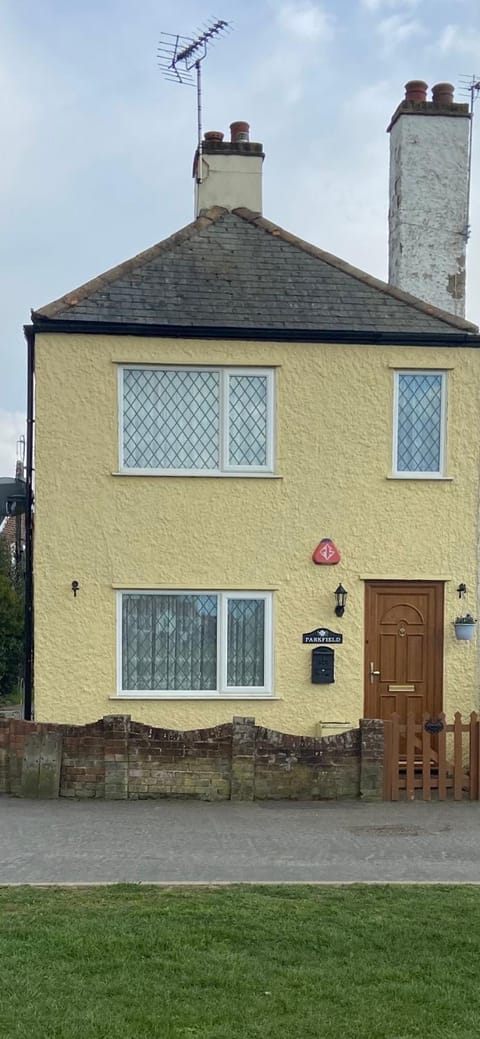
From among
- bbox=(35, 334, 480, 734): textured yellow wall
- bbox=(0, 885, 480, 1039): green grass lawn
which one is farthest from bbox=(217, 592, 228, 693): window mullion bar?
bbox=(0, 885, 480, 1039): green grass lawn

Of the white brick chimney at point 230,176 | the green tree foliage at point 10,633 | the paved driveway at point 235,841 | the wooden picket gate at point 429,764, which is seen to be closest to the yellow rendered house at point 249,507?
the wooden picket gate at point 429,764

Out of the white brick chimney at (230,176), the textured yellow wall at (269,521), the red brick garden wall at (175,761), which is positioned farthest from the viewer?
the white brick chimney at (230,176)

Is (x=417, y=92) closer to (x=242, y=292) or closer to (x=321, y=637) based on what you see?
(x=242, y=292)

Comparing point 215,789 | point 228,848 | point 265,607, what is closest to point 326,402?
point 265,607

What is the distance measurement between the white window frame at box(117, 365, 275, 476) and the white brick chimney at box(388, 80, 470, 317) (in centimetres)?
318

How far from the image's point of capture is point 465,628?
11133 millimetres

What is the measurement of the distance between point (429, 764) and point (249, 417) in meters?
4.56

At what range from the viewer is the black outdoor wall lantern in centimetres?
1108

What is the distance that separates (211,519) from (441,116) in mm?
6840

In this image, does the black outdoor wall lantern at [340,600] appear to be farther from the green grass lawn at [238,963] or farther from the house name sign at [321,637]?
the green grass lawn at [238,963]

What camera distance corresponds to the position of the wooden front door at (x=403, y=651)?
11.3 metres

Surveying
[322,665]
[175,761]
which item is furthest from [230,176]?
[175,761]

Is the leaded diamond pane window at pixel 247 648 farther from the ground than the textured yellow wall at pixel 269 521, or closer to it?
closer to it

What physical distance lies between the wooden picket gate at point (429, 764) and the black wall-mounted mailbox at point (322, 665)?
1.15m
